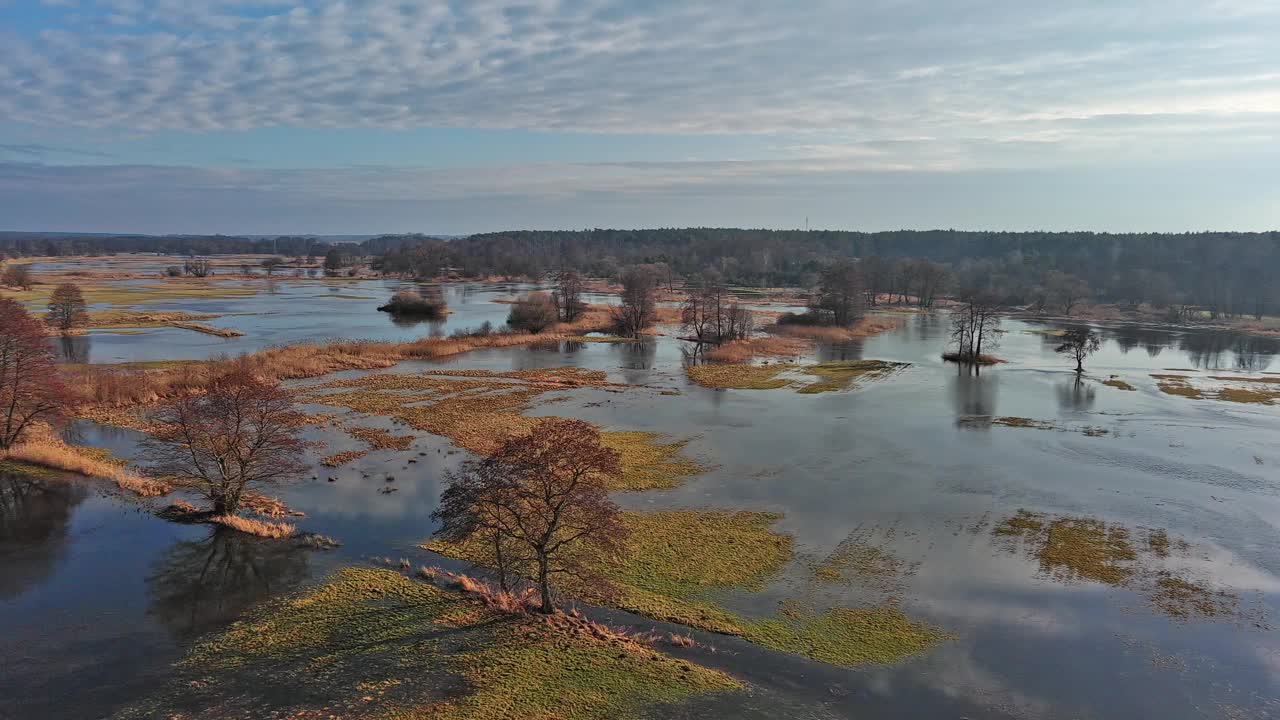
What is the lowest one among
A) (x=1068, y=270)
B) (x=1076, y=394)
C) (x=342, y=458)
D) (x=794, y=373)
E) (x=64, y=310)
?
(x=342, y=458)

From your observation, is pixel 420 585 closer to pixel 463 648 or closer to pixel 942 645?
pixel 463 648

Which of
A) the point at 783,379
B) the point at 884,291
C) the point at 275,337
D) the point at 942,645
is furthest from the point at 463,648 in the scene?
the point at 884,291

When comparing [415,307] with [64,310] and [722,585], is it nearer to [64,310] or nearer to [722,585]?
[64,310]

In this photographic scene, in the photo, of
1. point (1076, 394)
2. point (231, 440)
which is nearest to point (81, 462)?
point (231, 440)

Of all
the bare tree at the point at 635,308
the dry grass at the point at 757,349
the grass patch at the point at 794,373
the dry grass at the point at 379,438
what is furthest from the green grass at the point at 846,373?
the dry grass at the point at 379,438

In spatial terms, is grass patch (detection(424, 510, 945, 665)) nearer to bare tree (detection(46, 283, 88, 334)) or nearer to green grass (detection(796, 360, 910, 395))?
green grass (detection(796, 360, 910, 395))

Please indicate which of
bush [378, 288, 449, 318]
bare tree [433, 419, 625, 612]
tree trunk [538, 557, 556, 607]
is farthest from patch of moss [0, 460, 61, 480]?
bush [378, 288, 449, 318]

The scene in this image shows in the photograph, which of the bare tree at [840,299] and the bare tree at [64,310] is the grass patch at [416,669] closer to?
the bare tree at [64,310]
